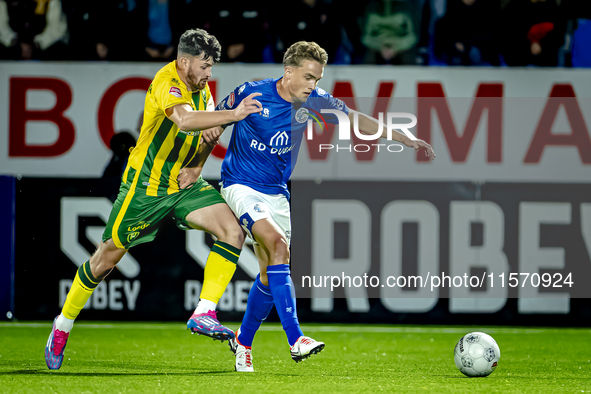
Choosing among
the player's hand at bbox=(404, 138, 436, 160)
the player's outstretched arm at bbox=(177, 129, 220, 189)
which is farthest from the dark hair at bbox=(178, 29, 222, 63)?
the player's hand at bbox=(404, 138, 436, 160)

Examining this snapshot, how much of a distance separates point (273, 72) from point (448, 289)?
96.9 inches

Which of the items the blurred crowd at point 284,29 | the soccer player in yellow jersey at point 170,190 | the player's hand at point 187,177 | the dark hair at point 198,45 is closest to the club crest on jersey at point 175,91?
the soccer player in yellow jersey at point 170,190

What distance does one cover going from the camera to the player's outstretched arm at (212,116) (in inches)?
149

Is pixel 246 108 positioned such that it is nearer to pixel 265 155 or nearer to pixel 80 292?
pixel 265 155

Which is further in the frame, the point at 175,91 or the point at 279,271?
the point at 175,91

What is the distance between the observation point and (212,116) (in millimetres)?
3795

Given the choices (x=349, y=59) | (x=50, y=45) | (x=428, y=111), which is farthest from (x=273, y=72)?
(x=50, y=45)

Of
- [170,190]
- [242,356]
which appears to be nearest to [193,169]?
[170,190]

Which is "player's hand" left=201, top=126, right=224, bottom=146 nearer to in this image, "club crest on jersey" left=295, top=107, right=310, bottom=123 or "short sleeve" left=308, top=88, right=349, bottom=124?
"club crest on jersey" left=295, top=107, right=310, bottom=123

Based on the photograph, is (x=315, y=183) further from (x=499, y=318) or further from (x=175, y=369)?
(x=175, y=369)

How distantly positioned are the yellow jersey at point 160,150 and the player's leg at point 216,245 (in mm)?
215

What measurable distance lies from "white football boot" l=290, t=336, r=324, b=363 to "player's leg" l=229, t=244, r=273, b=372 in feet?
1.73

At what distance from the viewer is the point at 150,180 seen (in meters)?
4.17

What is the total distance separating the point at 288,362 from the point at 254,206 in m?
1.21
